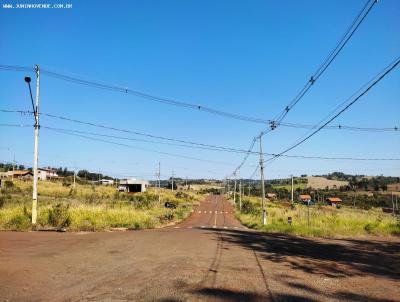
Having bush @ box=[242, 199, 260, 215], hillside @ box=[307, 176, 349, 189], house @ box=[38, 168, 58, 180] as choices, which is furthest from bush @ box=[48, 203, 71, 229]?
hillside @ box=[307, 176, 349, 189]

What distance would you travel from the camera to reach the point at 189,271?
12.1m

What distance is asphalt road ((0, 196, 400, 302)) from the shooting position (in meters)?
9.58

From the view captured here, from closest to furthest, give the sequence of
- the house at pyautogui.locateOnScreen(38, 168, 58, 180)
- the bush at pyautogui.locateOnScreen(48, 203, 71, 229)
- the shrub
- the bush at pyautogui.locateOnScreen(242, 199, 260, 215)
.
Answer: the shrub → the bush at pyautogui.locateOnScreen(48, 203, 71, 229) → the bush at pyautogui.locateOnScreen(242, 199, 260, 215) → the house at pyautogui.locateOnScreen(38, 168, 58, 180)

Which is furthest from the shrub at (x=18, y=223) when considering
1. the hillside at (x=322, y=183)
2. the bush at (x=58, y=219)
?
the hillside at (x=322, y=183)

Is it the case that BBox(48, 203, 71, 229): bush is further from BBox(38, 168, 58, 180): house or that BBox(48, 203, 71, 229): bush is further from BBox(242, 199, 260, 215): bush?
BBox(38, 168, 58, 180): house

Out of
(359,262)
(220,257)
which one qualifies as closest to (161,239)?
(220,257)

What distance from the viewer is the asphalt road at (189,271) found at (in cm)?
958

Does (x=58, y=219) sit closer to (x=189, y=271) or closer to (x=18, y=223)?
(x=18, y=223)

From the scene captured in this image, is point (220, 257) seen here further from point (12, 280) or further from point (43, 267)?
point (12, 280)

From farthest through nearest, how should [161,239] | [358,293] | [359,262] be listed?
[161,239]
[359,262]
[358,293]

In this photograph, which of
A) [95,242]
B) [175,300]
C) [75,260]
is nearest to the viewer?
[175,300]

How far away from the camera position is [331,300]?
30.6 ft

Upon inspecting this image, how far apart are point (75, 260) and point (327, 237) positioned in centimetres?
1654

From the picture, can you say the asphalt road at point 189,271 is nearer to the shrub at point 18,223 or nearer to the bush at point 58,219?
the shrub at point 18,223
